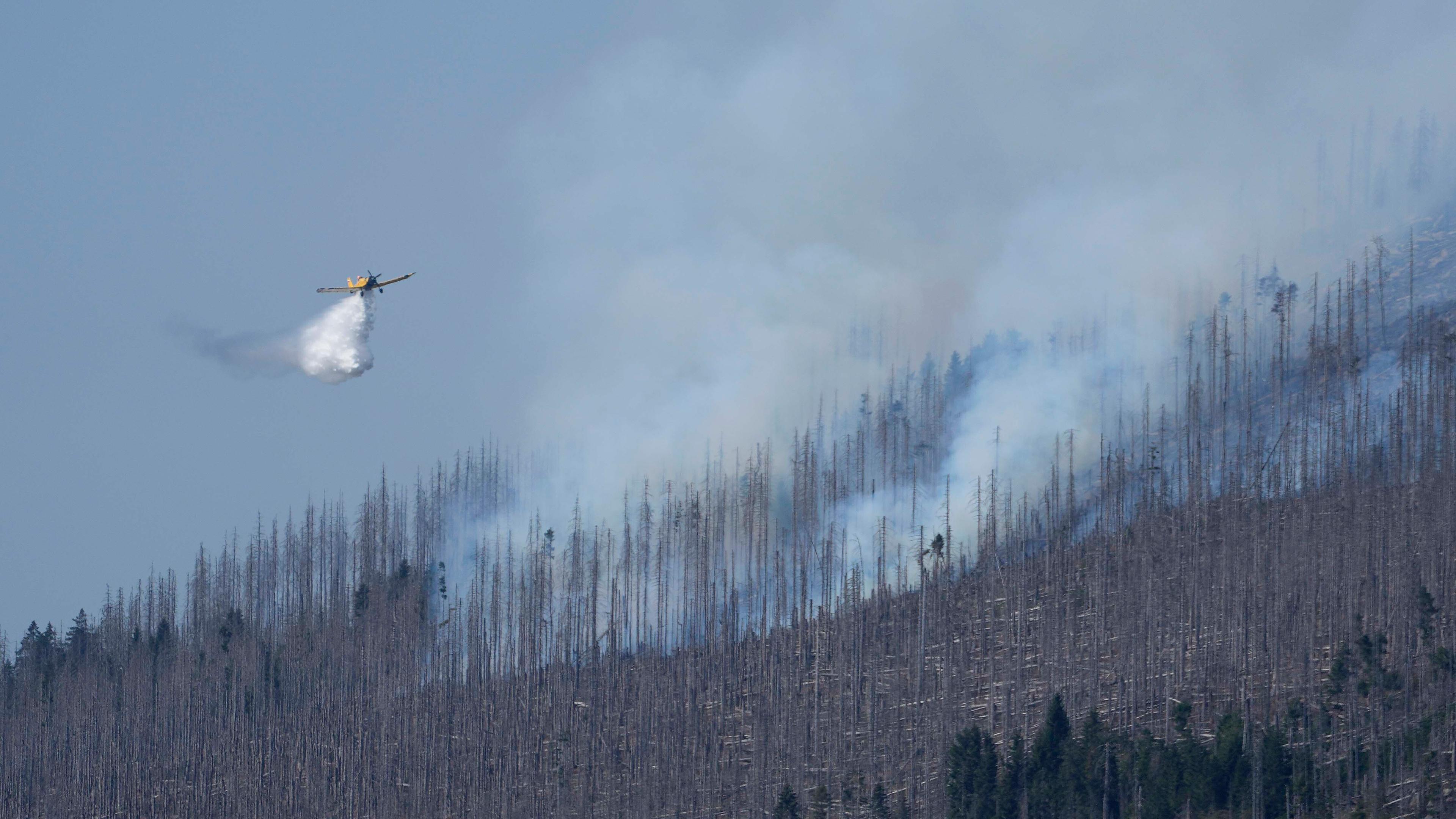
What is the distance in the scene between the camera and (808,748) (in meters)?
111

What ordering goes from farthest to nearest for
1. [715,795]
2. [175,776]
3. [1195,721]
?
[175,776], [715,795], [1195,721]

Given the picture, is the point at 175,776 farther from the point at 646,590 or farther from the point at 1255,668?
the point at 1255,668

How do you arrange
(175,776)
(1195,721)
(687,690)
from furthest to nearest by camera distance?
1. (175,776)
2. (687,690)
3. (1195,721)

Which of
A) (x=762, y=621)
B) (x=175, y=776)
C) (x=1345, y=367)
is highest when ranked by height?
(x=1345, y=367)

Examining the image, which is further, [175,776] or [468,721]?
[175,776]

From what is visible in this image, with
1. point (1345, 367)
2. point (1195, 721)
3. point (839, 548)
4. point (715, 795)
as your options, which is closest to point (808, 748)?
point (715, 795)

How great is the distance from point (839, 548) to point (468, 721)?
3541 cm

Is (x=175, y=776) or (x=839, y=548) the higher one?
(x=839, y=548)

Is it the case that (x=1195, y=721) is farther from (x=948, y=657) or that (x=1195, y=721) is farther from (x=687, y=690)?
(x=687, y=690)

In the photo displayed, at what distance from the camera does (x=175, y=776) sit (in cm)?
14312

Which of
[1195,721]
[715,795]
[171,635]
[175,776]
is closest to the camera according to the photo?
[1195,721]

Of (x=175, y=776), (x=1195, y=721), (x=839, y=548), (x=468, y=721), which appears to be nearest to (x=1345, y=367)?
(x=839, y=548)

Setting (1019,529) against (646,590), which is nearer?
(1019,529)

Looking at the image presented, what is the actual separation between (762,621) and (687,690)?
925 centimetres
